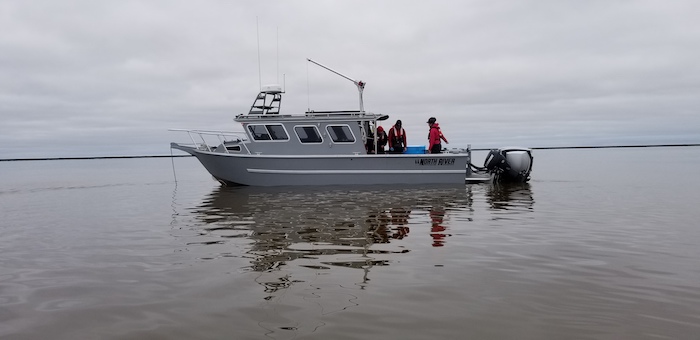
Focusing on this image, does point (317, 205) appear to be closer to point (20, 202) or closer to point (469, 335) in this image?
point (469, 335)

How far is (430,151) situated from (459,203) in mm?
5403

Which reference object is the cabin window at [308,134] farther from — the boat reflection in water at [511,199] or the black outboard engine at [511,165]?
the black outboard engine at [511,165]

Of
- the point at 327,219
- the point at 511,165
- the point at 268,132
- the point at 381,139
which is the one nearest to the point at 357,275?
the point at 327,219

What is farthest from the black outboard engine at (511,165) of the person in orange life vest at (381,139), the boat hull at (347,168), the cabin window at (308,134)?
the cabin window at (308,134)

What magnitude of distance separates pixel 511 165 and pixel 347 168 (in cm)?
680

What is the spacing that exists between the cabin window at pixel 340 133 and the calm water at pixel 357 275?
21.6ft

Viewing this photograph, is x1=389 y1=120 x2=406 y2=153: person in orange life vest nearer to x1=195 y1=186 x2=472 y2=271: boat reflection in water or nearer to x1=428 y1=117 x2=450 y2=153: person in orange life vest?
x1=428 y1=117 x2=450 y2=153: person in orange life vest

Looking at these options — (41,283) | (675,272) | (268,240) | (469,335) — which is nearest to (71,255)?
(41,283)

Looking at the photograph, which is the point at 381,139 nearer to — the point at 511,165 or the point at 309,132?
the point at 309,132

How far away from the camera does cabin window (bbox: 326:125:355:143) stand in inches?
666

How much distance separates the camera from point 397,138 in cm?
1717

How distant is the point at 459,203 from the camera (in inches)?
473

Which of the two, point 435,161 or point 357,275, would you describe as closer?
point 357,275

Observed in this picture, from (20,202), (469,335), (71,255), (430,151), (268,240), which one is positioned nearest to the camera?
(469,335)
